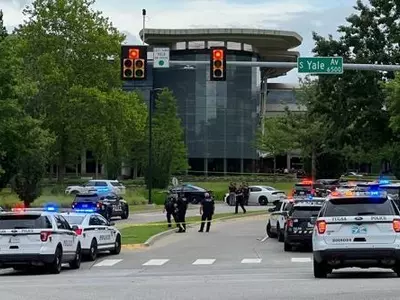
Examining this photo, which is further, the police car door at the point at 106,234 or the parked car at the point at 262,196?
the parked car at the point at 262,196

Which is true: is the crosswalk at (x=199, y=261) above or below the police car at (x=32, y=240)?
below

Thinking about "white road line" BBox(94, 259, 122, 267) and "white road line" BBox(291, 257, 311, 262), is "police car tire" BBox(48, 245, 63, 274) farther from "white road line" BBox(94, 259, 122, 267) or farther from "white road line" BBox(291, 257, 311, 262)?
"white road line" BBox(291, 257, 311, 262)

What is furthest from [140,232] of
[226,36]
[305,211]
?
[226,36]

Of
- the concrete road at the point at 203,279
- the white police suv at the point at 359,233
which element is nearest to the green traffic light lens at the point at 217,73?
the concrete road at the point at 203,279

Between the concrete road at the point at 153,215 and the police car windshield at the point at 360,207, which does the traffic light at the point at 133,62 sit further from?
the concrete road at the point at 153,215

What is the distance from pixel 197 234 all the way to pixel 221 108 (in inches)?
2682

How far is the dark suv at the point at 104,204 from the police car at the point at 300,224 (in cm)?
1592

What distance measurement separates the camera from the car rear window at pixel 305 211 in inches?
1186

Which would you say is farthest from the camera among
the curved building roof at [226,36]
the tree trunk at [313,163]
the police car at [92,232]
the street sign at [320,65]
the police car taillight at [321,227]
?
the curved building roof at [226,36]

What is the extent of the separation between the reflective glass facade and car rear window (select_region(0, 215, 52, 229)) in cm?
8376

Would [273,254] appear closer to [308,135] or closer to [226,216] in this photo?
[226,216]

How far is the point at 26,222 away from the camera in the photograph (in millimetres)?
23594

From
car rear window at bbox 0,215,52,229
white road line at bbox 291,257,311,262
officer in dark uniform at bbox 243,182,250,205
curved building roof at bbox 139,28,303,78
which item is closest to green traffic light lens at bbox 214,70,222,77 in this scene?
white road line at bbox 291,257,311,262

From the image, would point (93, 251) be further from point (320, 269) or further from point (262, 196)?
point (262, 196)
